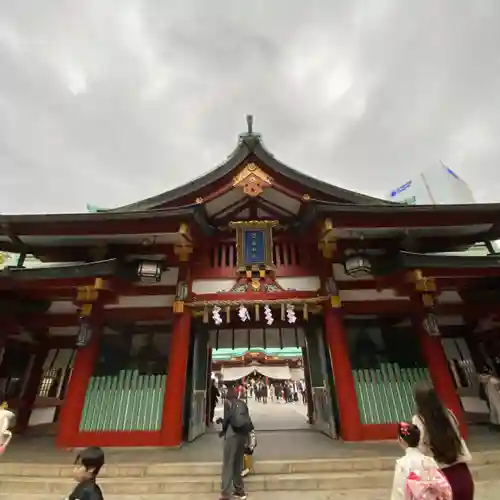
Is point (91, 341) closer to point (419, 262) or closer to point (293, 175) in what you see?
point (293, 175)

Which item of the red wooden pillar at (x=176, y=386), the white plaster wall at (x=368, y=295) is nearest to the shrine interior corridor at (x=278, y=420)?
the red wooden pillar at (x=176, y=386)

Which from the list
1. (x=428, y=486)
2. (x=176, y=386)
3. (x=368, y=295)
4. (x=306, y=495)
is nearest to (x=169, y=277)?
(x=176, y=386)

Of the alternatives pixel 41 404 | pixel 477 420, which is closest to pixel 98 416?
pixel 41 404

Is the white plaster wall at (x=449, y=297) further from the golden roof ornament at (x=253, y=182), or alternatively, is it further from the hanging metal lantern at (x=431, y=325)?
the golden roof ornament at (x=253, y=182)

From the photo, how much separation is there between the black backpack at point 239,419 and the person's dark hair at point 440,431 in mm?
3313

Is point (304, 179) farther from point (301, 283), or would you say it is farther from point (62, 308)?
point (62, 308)

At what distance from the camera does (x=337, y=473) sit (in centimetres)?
595

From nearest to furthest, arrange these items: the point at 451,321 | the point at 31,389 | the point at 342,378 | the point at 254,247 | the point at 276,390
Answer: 1. the point at 342,378
2. the point at 254,247
3. the point at 451,321
4. the point at 31,389
5. the point at 276,390

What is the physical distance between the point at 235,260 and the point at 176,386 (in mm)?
4019

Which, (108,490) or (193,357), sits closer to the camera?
(108,490)

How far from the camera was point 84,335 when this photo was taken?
8.46 m

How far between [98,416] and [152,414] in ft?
4.56

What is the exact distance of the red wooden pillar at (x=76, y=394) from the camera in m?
7.73

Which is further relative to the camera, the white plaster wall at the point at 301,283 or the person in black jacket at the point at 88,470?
the white plaster wall at the point at 301,283
